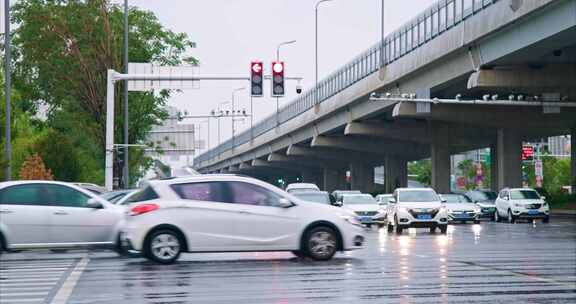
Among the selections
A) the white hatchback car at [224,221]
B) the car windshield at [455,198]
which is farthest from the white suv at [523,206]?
the white hatchback car at [224,221]

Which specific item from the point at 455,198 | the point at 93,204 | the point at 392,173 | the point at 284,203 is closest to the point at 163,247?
the point at 284,203

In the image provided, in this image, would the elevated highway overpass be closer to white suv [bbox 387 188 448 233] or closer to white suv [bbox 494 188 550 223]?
white suv [bbox 494 188 550 223]

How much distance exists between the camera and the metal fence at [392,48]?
4698 centimetres

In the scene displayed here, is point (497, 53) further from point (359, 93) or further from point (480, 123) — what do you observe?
point (359, 93)

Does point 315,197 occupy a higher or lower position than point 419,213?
higher

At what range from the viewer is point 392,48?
5906cm

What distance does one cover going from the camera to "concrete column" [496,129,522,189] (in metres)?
65.3

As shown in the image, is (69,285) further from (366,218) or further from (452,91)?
(452,91)

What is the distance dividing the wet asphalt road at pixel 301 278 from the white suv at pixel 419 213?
13.5 meters

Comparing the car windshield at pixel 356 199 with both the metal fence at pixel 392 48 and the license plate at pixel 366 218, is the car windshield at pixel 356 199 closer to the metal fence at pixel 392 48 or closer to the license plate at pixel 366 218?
the license plate at pixel 366 218

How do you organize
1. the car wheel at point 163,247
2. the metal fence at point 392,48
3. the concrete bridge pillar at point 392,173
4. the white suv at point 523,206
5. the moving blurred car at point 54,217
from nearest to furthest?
1. the car wheel at point 163,247
2. the moving blurred car at point 54,217
3. the metal fence at point 392,48
4. the white suv at point 523,206
5. the concrete bridge pillar at point 392,173

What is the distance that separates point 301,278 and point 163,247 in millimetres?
4302

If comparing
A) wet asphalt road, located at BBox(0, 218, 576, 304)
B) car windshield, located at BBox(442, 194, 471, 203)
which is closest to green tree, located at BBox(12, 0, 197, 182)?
car windshield, located at BBox(442, 194, 471, 203)

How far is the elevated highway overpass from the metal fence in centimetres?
6
